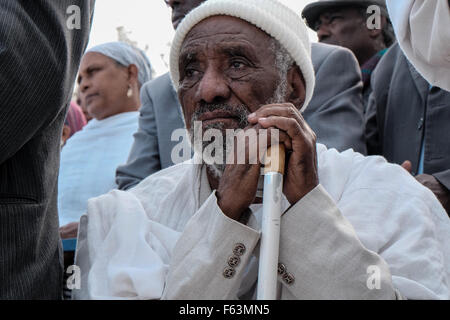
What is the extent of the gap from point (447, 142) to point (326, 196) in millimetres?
1836

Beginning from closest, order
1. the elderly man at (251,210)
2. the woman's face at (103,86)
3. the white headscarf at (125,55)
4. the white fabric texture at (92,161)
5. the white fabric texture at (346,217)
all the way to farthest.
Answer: the elderly man at (251,210) → the white fabric texture at (346,217) → the white fabric texture at (92,161) → the woman's face at (103,86) → the white headscarf at (125,55)

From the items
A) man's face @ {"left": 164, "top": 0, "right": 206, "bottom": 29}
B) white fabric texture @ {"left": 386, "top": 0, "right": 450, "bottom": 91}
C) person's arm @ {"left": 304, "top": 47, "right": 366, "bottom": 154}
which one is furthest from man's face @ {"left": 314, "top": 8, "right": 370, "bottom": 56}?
white fabric texture @ {"left": 386, "top": 0, "right": 450, "bottom": 91}

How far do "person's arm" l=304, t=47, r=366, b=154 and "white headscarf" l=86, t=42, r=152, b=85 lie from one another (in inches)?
109

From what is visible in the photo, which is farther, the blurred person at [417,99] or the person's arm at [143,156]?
the person's arm at [143,156]

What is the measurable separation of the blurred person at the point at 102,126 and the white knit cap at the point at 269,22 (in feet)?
7.40

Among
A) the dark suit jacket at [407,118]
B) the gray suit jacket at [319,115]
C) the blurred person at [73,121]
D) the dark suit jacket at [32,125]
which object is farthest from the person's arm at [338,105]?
the blurred person at [73,121]

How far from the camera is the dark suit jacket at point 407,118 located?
3895 mm

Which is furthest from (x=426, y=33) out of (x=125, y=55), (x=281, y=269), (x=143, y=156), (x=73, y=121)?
(x=73, y=121)

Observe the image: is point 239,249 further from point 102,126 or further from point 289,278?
point 102,126

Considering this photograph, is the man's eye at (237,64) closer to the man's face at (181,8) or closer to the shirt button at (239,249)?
the shirt button at (239,249)

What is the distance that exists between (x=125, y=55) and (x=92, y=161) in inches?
54.6

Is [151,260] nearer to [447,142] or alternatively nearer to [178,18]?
[447,142]

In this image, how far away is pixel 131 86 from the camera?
257 inches
